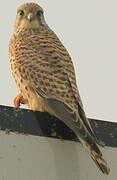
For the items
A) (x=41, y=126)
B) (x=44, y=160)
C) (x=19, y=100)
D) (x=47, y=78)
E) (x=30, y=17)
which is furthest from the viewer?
(x=30, y=17)

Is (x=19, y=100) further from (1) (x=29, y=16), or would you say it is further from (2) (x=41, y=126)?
(2) (x=41, y=126)

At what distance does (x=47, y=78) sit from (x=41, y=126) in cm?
132

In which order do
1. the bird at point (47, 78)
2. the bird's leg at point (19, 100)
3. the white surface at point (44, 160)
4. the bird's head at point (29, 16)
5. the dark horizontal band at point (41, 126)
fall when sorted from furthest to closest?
1. the bird's head at point (29, 16)
2. the bird's leg at point (19, 100)
3. the bird at point (47, 78)
4. the dark horizontal band at point (41, 126)
5. the white surface at point (44, 160)

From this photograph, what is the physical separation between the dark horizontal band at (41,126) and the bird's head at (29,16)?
2453 mm

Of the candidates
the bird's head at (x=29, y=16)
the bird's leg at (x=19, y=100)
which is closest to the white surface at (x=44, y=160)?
the bird's leg at (x=19, y=100)

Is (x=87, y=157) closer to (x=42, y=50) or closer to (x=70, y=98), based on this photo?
(x=70, y=98)

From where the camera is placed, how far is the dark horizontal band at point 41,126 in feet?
8.81

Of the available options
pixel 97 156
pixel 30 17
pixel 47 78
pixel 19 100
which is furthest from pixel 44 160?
pixel 30 17

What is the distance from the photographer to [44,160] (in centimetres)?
264

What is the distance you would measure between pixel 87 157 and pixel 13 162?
496 mm

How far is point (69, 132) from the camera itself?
305cm

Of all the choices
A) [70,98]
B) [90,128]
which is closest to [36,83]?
[70,98]

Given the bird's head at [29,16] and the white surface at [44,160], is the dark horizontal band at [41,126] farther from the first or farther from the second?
the bird's head at [29,16]

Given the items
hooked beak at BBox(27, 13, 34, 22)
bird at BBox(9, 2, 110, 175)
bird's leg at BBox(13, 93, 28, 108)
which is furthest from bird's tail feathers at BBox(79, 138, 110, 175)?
hooked beak at BBox(27, 13, 34, 22)
